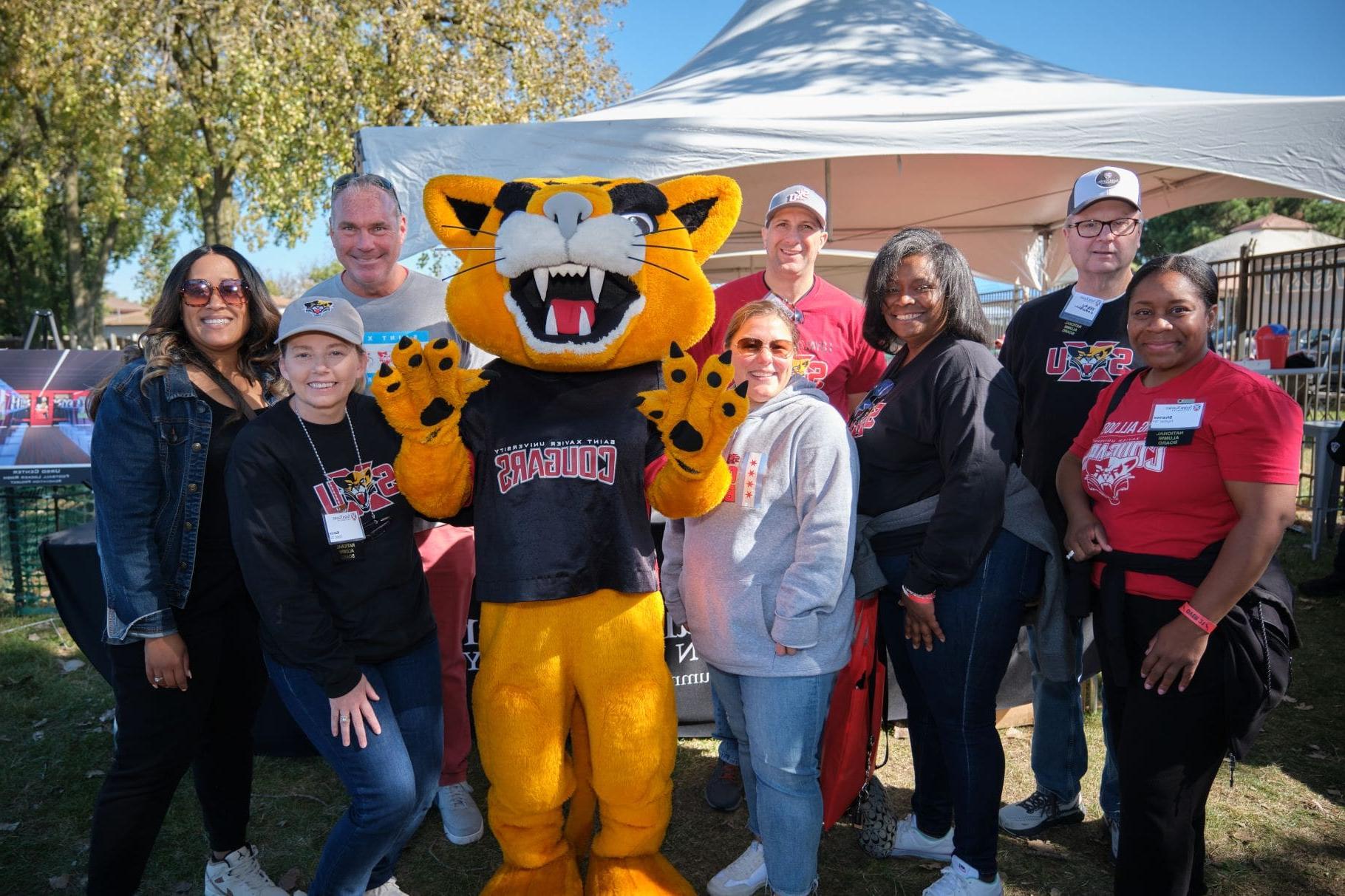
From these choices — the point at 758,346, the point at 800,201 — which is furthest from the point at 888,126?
the point at 758,346

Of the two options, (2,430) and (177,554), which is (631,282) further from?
(2,430)

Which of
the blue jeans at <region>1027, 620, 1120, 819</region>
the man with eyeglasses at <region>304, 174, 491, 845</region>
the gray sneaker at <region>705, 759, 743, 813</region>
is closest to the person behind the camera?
the blue jeans at <region>1027, 620, 1120, 819</region>

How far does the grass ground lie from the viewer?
2.66 meters

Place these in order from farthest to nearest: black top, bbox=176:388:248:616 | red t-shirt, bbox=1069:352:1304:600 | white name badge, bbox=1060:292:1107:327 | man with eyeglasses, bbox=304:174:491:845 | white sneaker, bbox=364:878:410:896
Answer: man with eyeglasses, bbox=304:174:491:845, white name badge, bbox=1060:292:1107:327, white sneaker, bbox=364:878:410:896, black top, bbox=176:388:248:616, red t-shirt, bbox=1069:352:1304:600

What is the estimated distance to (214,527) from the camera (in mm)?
2232

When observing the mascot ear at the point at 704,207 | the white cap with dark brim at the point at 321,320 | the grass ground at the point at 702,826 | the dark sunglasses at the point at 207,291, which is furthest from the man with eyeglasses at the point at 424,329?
the mascot ear at the point at 704,207

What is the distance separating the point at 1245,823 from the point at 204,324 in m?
3.67

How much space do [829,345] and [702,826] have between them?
174 centimetres

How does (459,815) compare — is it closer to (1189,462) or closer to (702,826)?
(702,826)

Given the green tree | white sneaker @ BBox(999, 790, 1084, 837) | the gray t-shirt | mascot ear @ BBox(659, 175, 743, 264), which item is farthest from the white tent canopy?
the green tree

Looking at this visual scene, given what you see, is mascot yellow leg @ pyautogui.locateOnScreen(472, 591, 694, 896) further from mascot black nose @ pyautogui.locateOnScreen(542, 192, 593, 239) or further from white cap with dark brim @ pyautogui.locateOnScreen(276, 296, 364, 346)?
mascot black nose @ pyautogui.locateOnScreen(542, 192, 593, 239)

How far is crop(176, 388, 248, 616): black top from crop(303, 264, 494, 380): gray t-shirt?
2.20ft

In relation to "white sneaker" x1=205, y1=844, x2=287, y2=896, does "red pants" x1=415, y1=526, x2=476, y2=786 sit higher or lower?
higher

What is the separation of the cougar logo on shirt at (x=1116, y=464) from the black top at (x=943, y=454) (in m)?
0.22
